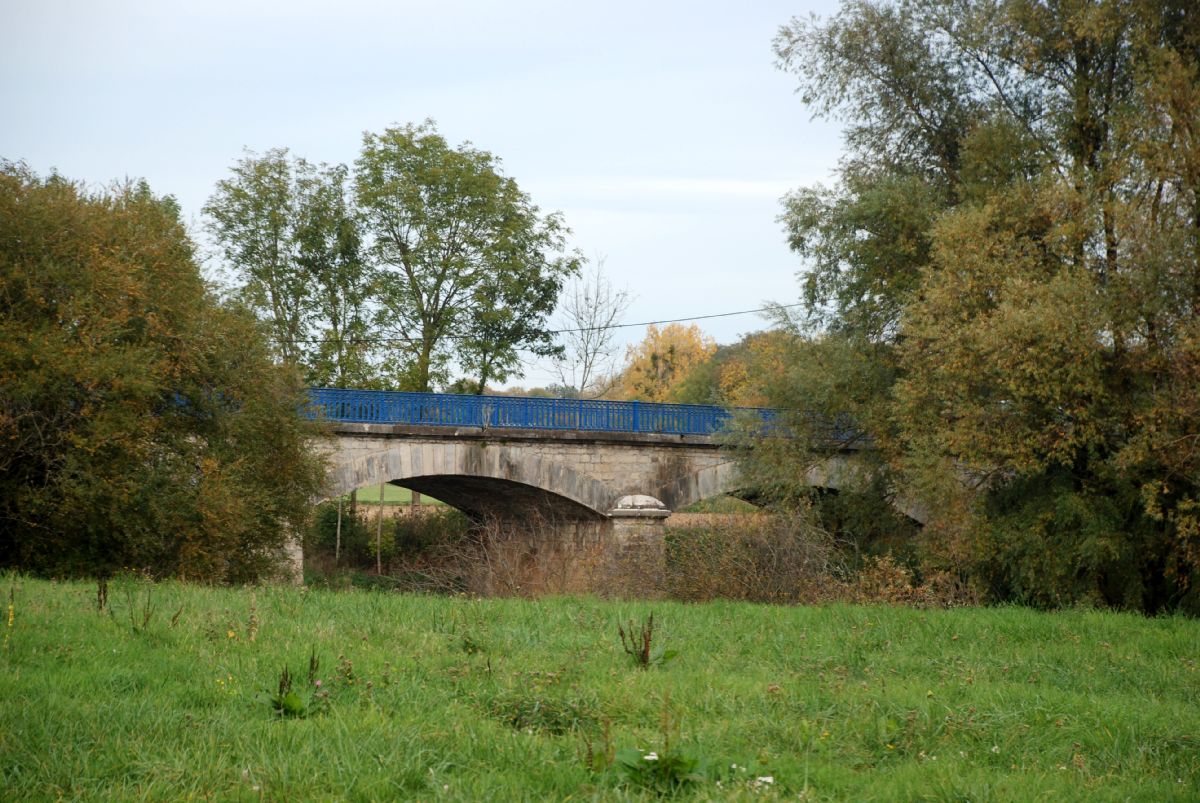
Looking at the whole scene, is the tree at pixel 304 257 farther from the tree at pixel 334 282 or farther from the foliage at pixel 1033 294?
the foliage at pixel 1033 294

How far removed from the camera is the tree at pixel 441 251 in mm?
27111

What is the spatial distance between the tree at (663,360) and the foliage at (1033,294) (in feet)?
91.1

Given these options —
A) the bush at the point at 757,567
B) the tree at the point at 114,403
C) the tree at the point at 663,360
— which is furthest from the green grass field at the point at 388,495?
the bush at the point at 757,567

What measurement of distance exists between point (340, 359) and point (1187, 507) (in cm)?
2026

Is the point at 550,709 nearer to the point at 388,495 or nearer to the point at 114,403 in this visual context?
the point at 114,403

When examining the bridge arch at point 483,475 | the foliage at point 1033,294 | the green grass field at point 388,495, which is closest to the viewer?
the foliage at point 1033,294

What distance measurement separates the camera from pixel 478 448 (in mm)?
20078

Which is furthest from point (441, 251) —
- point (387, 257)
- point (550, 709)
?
point (550, 709)

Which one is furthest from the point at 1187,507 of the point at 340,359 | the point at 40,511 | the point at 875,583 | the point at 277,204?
the point at 277,204

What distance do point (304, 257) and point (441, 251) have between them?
357 centimetres

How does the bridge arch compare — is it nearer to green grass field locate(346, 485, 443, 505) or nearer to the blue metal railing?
the blue metal railing

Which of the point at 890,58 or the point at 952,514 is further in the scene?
the point at 890,58

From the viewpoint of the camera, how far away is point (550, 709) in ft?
16.2

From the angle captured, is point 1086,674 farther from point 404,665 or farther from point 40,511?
point 40,511
